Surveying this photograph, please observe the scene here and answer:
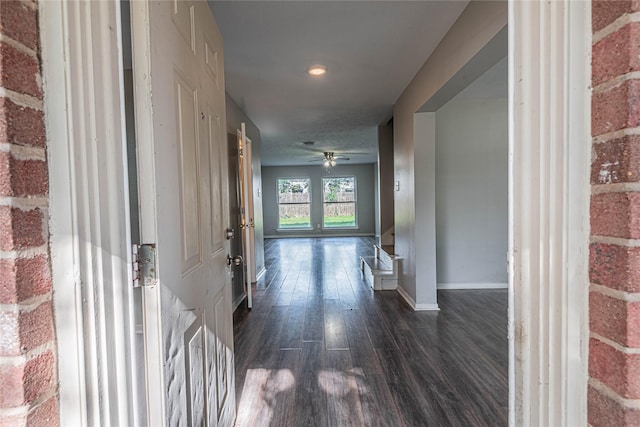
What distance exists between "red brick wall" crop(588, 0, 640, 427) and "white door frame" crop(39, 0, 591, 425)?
0.07ft

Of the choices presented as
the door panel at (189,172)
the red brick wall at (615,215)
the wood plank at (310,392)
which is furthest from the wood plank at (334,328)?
the red brick wall at (615,215)

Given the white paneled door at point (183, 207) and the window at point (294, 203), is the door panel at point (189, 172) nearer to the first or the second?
the white paneled door at point (183, 207)

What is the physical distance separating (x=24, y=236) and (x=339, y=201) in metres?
10.5

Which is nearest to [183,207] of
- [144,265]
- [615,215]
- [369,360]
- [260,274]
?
[144,265]

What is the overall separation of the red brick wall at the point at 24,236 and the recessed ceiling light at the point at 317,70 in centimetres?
253

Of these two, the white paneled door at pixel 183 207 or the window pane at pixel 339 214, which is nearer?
the white paneled door at pixel 183 207

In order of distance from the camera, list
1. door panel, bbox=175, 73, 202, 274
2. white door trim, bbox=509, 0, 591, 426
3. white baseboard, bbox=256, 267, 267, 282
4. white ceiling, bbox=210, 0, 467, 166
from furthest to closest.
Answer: white baseboard, bbox=256, 267, 267, 282, white ceiling, bbox=210, 0, 467, 166, door panel, bbox=175, 73, 202, 274, white door trim, bbox=509, 0, 591, 426

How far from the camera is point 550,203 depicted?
2.14 ft

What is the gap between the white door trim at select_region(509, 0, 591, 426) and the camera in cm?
61

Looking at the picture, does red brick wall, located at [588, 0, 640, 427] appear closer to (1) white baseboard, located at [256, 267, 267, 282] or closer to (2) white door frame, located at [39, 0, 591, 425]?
(2) white door frame, located at [39, 0, 591, 425]

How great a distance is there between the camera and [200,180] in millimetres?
1239

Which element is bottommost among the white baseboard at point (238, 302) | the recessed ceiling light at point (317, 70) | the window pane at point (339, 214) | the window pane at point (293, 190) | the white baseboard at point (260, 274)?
the white baseboard at point (238, 302)

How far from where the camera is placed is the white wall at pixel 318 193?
1074 cm

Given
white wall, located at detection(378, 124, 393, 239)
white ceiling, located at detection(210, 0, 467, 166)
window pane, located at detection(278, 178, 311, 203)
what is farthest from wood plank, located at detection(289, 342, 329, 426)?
window pane, located at detection(278, 178, 311, 203)
